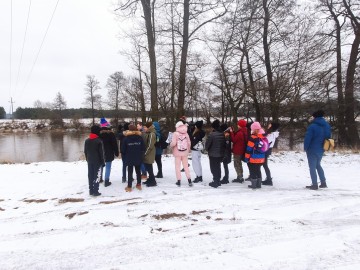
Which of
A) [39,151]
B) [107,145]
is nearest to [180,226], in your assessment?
[107,145]

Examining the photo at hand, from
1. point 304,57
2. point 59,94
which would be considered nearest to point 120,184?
point 304,57

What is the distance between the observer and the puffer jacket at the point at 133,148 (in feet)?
20.1

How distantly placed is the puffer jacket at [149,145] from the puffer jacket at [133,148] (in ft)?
1.01

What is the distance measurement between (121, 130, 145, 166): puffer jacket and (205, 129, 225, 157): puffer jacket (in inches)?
63.6

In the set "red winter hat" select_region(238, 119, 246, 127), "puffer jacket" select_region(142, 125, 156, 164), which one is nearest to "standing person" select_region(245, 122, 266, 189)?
"red winter hat" select_region(238, 119, 246, 127)

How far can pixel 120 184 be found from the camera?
676 centimetres

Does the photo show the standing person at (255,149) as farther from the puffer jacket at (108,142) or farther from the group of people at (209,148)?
the puffer jacket at (108,142)

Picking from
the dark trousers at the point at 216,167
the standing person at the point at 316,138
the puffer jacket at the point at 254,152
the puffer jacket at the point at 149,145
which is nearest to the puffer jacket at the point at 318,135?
the standing person at the point at 316,138

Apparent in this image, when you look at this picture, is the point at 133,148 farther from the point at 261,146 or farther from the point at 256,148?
the point at 261,146

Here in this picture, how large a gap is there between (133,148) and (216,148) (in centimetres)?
195

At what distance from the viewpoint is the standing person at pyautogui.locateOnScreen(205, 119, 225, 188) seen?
247 inches

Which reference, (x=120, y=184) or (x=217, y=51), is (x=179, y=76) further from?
(x=120, y=184)

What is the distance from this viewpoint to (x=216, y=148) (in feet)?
20.6

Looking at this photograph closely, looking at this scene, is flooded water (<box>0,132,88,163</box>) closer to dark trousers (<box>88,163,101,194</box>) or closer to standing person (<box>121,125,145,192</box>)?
dark trousers (<box>88,163,101,194</box>)
